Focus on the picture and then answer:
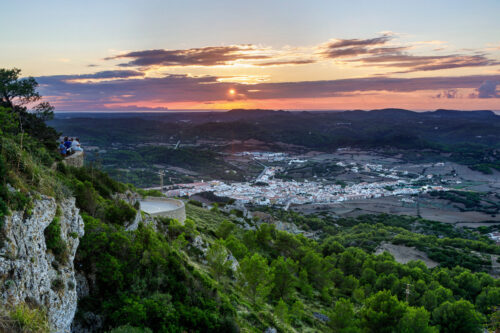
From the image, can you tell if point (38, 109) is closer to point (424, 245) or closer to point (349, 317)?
point (349, 317)

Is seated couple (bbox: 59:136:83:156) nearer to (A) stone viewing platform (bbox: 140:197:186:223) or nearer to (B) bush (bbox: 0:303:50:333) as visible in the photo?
(A) stone viewing platform (bbox: 140:197:186:223)

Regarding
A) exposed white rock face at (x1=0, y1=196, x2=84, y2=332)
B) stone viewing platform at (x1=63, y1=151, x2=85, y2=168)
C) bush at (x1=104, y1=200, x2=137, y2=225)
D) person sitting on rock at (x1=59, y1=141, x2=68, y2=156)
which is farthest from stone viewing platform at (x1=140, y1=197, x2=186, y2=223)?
exposed white rock face at (x1=0, y1=196, x2=84, y2=332)

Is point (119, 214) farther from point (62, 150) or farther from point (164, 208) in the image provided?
point (164, 208)

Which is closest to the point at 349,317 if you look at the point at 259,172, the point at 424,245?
the point at 424,245

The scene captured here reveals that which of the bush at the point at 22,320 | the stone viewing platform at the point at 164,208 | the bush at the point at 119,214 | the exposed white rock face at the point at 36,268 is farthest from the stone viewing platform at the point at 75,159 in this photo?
the bush at the point at 22,320

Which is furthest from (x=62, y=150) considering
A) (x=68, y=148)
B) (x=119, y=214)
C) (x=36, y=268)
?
(x=36, y=268)

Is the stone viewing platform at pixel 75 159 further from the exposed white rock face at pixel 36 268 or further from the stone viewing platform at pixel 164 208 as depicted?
the exposed white rock face at pixel 36 268
